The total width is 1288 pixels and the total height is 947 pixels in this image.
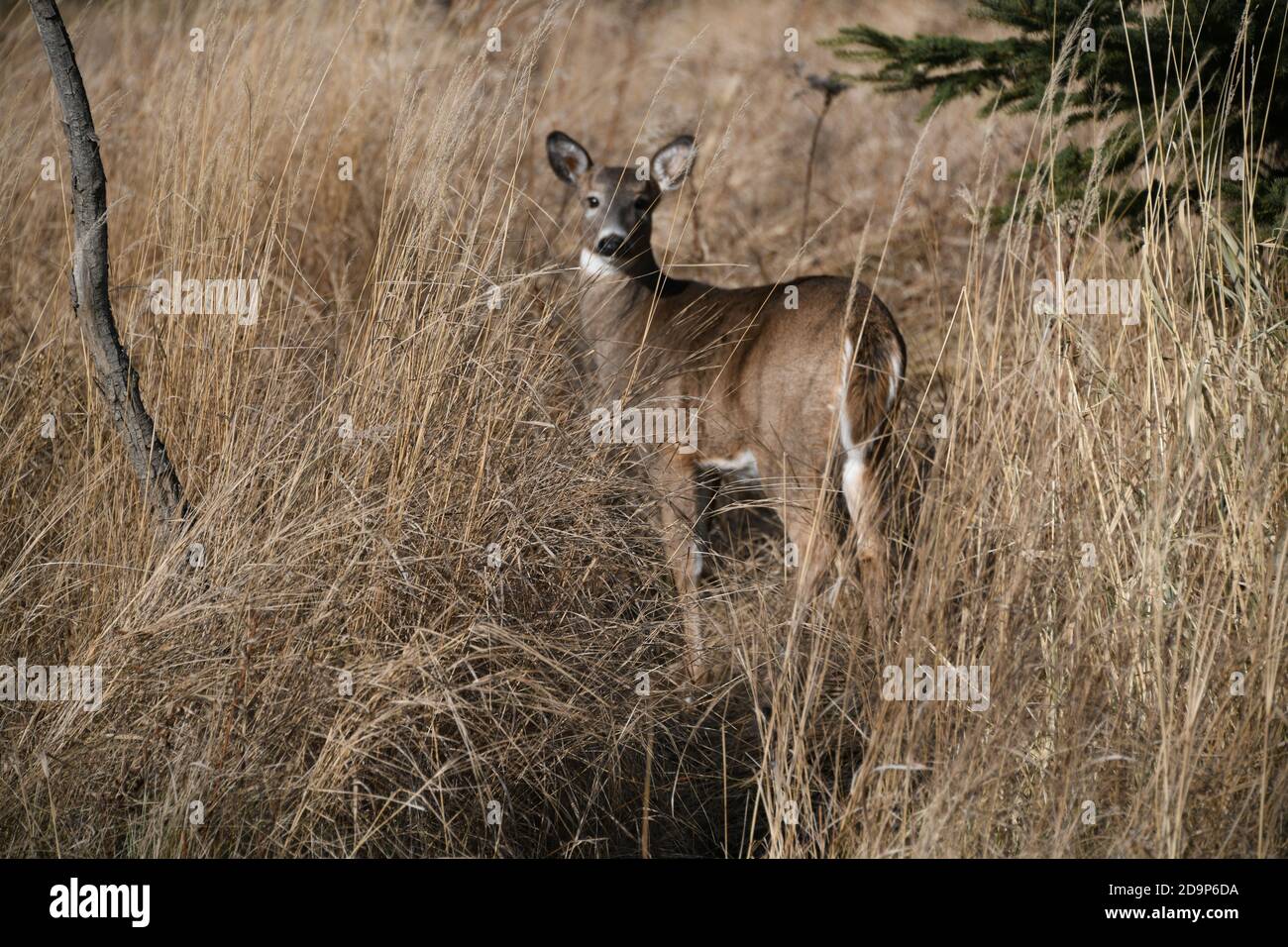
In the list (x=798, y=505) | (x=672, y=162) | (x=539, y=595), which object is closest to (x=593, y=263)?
(x=672, y=162)


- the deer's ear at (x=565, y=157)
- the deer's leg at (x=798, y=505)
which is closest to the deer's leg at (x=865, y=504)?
the deer's leg at (x=798, y=505)

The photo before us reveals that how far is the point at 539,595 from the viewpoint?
3660 millimetres

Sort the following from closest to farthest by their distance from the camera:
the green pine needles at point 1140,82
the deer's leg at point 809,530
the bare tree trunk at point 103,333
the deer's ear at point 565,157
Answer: the bare tree trunk at point 103,333 < the green pine needles at point 1140,82 < the deer's leg at point 809,530 < the deer's ear at point 565,157

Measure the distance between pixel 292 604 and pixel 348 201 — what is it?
376 centimetres

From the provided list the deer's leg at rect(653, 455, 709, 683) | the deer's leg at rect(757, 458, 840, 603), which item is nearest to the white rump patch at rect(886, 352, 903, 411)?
the deer's leg at rect(757, 458, 840, 603)

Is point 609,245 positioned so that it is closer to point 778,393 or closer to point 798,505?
point 778,393

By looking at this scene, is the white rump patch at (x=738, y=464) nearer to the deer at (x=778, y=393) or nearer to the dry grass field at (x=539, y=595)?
the deer at (x=778, y=393)

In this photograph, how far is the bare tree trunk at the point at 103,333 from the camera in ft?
11.6

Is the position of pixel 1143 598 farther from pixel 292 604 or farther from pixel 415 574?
pixel 292 604

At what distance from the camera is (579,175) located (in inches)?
246

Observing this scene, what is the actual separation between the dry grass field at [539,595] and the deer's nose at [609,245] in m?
1.05

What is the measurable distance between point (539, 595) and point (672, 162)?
125 inches

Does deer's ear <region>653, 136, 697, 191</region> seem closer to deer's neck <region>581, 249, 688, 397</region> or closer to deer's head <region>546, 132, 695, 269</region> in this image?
deer's head <region>546, 132, 695, 269</region>
